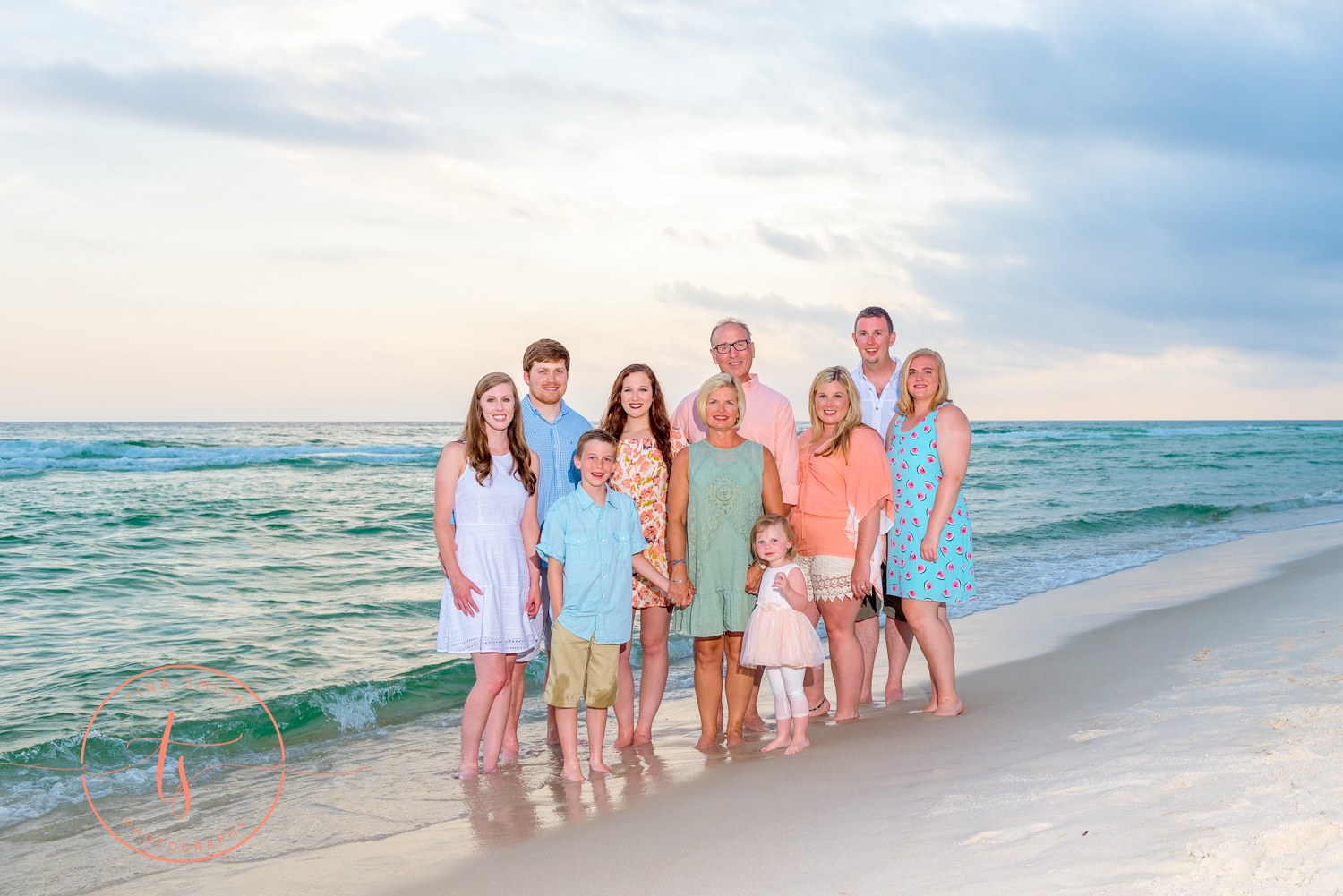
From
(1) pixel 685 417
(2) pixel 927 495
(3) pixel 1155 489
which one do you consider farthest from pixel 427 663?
(3) pixel 1155 489

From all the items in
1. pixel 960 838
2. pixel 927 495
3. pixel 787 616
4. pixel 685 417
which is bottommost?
pixel 960 838

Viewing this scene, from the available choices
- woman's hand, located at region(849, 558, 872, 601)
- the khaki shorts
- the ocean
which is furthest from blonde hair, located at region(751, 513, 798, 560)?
the ocean

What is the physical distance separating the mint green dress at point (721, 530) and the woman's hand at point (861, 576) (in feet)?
1.68

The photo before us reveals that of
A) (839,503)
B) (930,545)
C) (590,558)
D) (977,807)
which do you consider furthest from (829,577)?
(977,807)

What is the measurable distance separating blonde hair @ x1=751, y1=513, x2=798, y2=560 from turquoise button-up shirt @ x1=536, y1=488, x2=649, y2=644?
0.60 metres

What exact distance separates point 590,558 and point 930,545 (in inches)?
63.4

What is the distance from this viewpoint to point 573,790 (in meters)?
4.02

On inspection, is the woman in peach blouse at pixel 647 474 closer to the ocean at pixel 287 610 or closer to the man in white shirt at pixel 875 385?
the ocean at pixel 287 610

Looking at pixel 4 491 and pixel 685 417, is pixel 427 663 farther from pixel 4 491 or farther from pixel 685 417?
pixel 4 491

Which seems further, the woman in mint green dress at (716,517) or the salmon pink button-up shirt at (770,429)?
the salmon pink button-up shirt at (770,429)

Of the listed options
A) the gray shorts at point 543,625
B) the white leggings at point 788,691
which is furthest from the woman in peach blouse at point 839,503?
the gray shorts at point 543,625

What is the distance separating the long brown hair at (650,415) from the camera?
4.40 meters

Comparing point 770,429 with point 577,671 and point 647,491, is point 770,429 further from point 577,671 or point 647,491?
point 577,671

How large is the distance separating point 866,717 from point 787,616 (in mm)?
995
